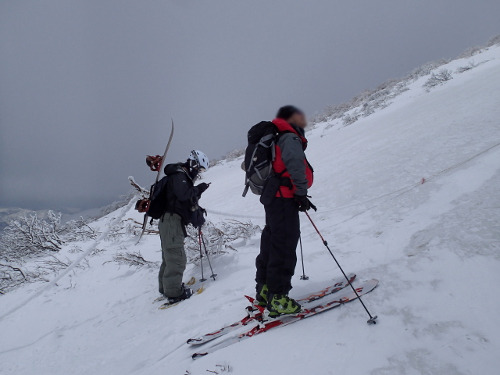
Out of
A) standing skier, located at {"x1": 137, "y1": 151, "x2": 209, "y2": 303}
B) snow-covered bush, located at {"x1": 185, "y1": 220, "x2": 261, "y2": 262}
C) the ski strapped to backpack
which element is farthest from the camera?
snow-covered bush, located at {"x1": 185, "y1": 220, "x2": 261, "y2": 262}

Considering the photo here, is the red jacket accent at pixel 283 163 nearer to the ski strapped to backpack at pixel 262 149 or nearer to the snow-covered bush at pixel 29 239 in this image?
the ski strapped to backpack at pixel 262 149

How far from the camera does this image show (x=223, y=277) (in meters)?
5.24

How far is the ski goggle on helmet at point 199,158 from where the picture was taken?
5.14 metres

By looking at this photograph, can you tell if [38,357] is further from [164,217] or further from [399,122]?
[399,122]

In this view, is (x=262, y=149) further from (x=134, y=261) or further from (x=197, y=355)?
(x=134, y=261)

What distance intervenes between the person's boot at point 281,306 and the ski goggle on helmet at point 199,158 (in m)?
2.65

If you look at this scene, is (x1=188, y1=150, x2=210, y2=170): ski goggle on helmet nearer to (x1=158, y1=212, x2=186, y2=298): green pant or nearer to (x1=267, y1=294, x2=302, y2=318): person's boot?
(x1=158, y1=212, x2=186, y2=298): green pant

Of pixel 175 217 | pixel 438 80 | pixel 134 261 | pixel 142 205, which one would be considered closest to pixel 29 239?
pixel 134 261

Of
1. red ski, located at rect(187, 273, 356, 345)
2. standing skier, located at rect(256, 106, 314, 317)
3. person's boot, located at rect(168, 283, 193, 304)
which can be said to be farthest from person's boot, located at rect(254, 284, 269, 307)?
person's boot, located at rect(168, 283, 193, 304)

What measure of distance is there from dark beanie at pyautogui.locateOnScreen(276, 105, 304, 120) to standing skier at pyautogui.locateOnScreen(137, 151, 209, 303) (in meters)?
1.94

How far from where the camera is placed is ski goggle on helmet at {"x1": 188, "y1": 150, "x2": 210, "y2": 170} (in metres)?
5.14

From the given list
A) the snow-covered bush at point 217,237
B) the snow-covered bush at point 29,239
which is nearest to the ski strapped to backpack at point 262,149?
the snow-covered bush at point 217,237

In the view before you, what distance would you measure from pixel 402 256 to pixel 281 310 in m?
1.74

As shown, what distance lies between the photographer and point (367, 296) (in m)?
3.21
